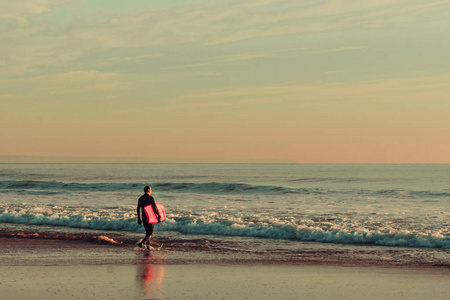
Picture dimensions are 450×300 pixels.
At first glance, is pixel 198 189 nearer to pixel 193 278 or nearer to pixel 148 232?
pixel 148 232

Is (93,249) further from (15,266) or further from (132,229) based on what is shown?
(132,229)

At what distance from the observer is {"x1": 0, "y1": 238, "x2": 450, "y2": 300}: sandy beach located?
947 centimetres

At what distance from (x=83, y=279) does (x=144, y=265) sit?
2002 millimetres

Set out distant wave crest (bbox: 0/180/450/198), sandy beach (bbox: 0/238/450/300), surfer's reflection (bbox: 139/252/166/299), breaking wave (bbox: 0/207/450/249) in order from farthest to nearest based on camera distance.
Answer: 1. distant wave crest (bbox: 0/180/450/198)
2. breaking wave (bbox: 0/207/450/249)
3. sandy beach (bbox: 0/238/450/300)
4. surfer's reflection (bbox: 139/252/166/299)

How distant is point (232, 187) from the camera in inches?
1918

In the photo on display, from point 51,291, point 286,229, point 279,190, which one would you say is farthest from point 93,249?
point 279,190

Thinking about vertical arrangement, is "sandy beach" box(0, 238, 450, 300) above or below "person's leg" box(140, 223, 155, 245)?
below

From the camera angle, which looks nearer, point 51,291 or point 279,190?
point 51,291

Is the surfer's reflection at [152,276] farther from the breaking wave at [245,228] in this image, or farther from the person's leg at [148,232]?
the breaking wave at [245,228]

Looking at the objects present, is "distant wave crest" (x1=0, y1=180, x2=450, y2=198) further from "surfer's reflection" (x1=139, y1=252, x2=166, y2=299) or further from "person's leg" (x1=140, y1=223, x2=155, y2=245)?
"surfer's reflection" (x1=139, y1=252, x2=166, y2=299)

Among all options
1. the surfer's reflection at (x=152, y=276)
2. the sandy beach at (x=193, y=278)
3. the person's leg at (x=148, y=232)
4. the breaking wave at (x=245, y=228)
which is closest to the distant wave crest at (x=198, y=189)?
the breaking wave at (x=245, y=228)

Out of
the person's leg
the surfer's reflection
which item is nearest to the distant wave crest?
the person's leg

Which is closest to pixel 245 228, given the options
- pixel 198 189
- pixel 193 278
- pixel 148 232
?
pixel 148 232

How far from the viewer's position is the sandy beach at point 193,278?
9.47 metres
